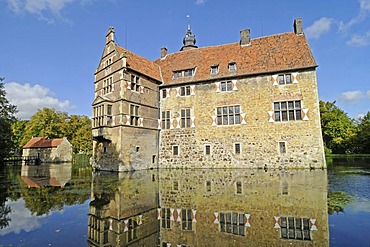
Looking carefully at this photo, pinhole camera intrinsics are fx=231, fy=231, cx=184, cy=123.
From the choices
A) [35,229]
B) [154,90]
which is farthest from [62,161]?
[35,229]

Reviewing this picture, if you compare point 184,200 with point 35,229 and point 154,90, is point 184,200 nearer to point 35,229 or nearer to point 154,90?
point 35,229

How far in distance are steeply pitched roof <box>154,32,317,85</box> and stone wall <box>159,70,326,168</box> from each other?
84 centimetres

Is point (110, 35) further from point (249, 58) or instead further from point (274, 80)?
point (274, 80)

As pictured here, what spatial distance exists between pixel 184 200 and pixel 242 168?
42.4 ft

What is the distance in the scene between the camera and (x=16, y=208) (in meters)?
7.30

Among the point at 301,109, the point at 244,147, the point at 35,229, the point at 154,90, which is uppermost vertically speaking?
the point at 154,90

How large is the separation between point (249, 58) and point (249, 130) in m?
6.86

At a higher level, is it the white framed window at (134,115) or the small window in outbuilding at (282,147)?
the white framed window at (134,115)

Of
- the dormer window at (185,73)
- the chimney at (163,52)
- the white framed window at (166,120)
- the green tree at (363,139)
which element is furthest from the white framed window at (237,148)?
the green tree at (363,139)

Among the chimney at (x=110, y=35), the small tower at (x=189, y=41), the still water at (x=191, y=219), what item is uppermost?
the small tower at (x=189, y=41)

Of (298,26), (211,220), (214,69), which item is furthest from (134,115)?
(298,26)

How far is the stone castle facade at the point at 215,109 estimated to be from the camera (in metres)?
18.8

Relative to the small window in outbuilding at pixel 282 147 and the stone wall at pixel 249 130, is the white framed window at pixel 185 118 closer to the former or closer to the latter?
the stone wall at pixel 249 130

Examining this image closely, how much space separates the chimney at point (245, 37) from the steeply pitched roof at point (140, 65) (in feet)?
30.2
